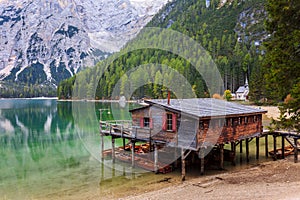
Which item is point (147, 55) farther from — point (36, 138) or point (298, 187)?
point (298, 187)

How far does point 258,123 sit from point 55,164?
2195cm

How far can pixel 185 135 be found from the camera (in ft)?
78.3

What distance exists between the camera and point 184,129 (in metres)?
23.9

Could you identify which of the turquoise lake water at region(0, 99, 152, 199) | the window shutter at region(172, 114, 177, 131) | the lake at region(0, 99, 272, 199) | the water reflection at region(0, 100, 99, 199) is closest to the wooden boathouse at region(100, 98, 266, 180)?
the window shutter at region(172, 114, 177, 131)

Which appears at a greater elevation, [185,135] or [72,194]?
[185,135]

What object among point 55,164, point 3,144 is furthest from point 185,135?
point 3,144

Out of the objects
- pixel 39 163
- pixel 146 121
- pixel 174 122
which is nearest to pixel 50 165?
pixel 39 163

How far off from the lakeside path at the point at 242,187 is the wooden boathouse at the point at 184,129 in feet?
7.81

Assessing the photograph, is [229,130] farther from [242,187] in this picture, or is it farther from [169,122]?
[242,187]

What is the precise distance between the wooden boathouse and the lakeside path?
7.81ft

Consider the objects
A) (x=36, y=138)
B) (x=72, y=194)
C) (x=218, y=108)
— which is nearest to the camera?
(x=72, y=194)

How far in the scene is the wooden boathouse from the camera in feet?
77.3

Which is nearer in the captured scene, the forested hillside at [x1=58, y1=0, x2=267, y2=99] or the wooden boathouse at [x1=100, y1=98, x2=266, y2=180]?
the wooden boathouse at [x1=100, y1=98, x2=266, y2=180]

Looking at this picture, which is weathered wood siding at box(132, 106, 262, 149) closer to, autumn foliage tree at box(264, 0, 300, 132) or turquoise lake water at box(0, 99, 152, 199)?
turquoise lake water at box(0, 99, 152, 199)
